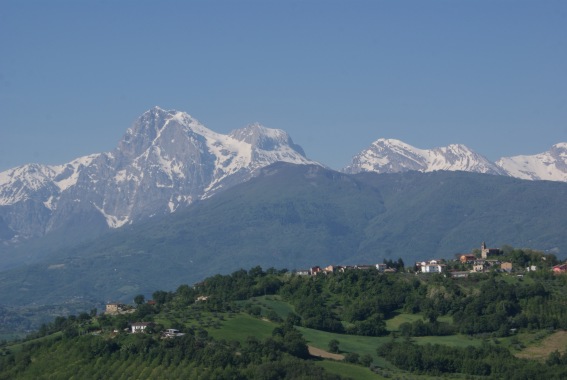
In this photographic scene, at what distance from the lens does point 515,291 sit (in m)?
167

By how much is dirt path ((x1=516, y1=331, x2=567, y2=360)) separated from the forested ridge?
149 cm

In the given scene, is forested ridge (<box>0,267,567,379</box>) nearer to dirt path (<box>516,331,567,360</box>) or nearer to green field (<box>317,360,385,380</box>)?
green field (<box>317,360,385,380</box>)

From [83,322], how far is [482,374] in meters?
57.2

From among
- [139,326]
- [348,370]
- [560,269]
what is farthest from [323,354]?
[560,269]

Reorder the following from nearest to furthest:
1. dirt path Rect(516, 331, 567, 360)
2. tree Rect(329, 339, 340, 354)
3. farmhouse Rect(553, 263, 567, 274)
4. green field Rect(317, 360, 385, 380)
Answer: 1. green field Rect(317, 360, 385, 380)
2. dirt path Rect(516, 331, 567, 360)
3. tree Rect(329, 339, 340, 354)
4. farmhouse Rect(553, 263, 567, 274)

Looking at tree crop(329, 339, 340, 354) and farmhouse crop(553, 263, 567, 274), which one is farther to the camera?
farmhouse crop(553, 263, 567, 274)

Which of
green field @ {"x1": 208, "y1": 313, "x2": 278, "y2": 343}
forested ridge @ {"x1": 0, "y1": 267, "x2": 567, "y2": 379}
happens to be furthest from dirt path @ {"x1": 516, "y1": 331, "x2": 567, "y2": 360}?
green field @ {"x1": 208, "y1": 313, "x2": 278, "y2": 343}

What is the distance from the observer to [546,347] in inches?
5753

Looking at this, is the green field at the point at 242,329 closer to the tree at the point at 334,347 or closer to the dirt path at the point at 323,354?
the dirt path at the point at 323,354

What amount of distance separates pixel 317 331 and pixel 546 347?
31143mm

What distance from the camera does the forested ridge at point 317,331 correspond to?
420 ft

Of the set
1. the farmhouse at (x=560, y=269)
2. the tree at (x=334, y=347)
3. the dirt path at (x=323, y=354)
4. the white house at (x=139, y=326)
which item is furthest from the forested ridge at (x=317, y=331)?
the farmhouse at (x=560, y=269)

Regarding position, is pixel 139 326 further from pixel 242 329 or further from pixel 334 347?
pixel 334 347

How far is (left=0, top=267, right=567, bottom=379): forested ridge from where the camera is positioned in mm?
128125
